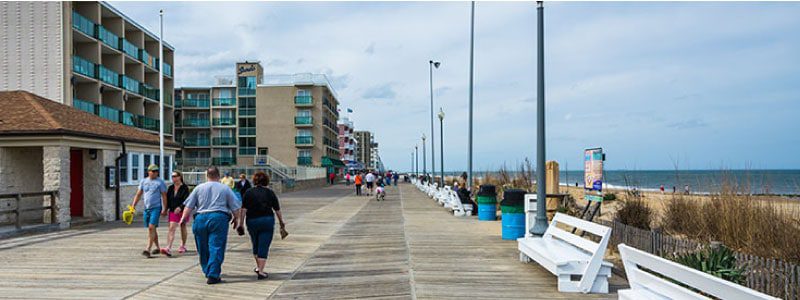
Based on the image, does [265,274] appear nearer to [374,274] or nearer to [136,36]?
[374,274]

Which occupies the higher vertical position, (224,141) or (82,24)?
(82,24)

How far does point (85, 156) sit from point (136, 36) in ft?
106

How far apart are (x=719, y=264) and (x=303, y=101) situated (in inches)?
2762

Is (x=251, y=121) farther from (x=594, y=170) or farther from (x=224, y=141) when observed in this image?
(x=594, y=170)

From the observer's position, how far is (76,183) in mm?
17281

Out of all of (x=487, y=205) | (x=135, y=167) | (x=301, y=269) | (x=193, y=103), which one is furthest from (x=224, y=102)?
(x=301, y=269)

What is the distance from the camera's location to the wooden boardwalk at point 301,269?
7.43 m

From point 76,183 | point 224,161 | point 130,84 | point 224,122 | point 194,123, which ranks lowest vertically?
point 76,183

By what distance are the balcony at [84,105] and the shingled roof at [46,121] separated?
20.6 meters

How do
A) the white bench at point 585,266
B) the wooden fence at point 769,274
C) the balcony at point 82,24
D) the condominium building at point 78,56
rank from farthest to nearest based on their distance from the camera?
the balcony at point 82,24 < the condominium building at point 78,56 < the white bench at point 585,266 < the wooden fence at point 769,274

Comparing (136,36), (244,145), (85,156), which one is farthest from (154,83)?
(85,156)

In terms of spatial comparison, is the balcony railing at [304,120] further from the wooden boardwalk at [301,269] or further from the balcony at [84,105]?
the wooden boardwalk at [301,269]

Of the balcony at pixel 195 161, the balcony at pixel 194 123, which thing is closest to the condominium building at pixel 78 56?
the balcony at pixel 195 161

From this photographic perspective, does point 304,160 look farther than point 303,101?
No
